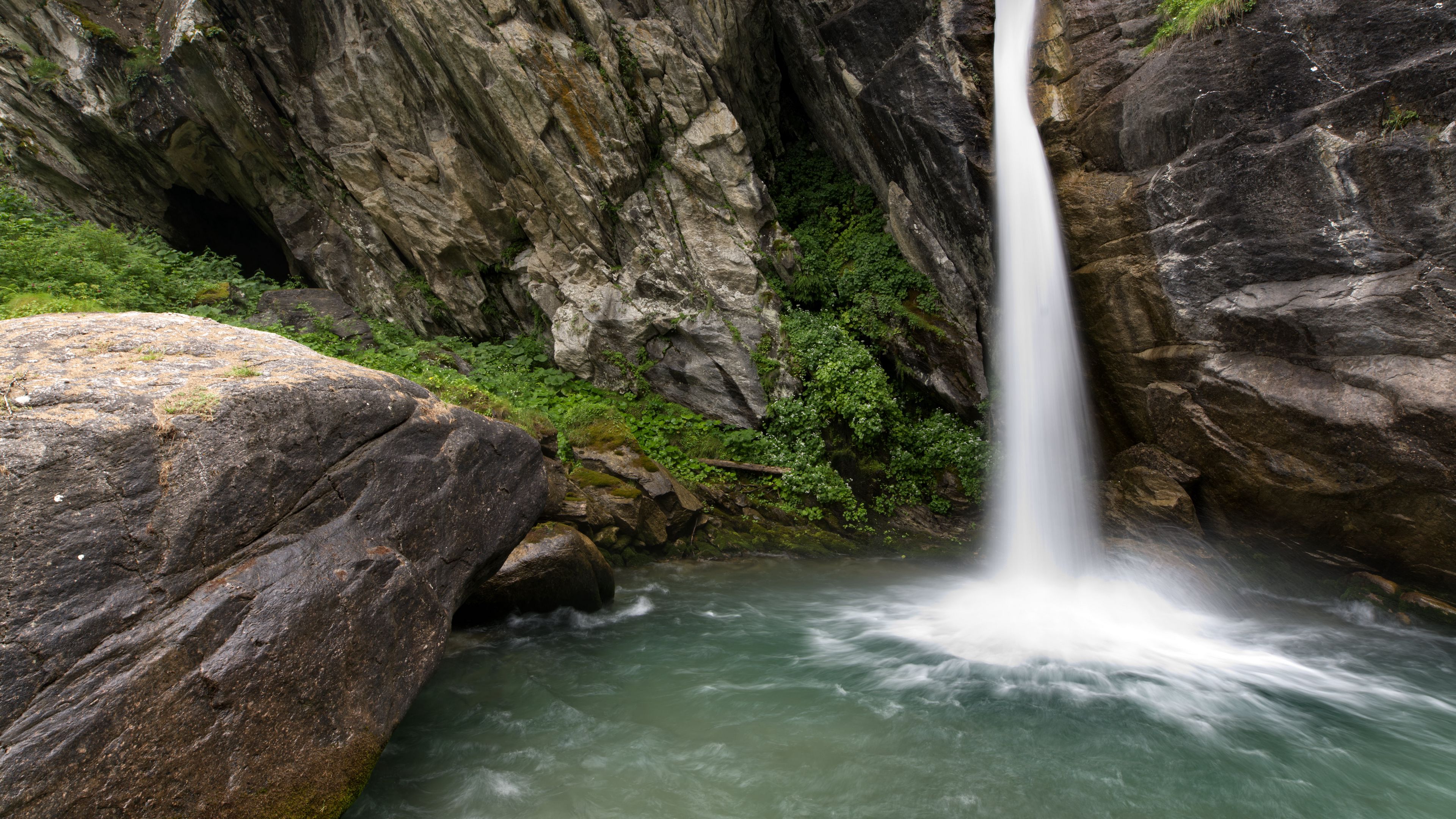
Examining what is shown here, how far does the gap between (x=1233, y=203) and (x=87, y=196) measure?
69.4 feet

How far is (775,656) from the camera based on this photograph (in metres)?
6.89

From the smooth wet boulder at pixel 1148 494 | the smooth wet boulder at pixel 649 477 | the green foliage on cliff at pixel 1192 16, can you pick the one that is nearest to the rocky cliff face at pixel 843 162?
the green foliage on cliff at pixel 1192 16

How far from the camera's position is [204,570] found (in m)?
3.81

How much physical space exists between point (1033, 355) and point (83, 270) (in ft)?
48.5

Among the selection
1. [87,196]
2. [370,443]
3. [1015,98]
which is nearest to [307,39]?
[87,196]

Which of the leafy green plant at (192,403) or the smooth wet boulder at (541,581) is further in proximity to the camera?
the smooth wet boulder at (541,581)

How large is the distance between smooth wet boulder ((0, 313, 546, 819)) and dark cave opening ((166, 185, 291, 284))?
44.8 feet

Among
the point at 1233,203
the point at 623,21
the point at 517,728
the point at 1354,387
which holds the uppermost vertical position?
the point at 623,21

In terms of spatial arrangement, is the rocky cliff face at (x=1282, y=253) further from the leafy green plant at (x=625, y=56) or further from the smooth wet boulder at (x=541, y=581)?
the smooth wet boulder at (x=541, y=581)

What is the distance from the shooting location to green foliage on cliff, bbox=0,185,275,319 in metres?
8.61

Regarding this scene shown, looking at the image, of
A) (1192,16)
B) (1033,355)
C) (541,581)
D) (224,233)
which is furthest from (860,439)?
(224,233)

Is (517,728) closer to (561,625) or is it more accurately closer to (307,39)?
(561,625)

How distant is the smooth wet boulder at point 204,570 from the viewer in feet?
10.6

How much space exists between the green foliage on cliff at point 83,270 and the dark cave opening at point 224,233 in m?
2.47
